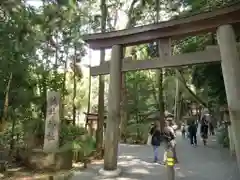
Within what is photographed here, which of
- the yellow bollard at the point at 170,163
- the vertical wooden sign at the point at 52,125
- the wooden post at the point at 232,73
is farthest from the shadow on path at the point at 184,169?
the wooden post at the point at 232,73

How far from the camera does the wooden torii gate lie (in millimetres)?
6441

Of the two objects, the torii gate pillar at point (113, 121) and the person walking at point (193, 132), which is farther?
the person walking at point (193, 132)

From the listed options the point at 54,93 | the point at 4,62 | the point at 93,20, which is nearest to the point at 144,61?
the point at 54,93

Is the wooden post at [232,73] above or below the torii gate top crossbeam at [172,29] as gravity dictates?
below

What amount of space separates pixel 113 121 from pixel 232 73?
11.8 ft

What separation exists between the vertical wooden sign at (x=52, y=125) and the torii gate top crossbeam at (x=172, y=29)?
2.51 metres

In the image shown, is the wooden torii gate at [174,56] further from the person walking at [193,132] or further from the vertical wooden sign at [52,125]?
the person walking at [193,132]

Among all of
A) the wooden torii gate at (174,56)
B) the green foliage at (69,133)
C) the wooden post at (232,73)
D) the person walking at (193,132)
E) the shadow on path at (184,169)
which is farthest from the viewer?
the person walking at (193,132)

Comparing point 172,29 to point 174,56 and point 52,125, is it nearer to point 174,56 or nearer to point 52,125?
point 174,56

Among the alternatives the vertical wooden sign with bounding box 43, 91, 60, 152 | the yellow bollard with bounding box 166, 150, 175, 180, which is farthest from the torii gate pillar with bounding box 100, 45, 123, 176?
the vertical wooden sign with bounding box 43, 91, 60, 152

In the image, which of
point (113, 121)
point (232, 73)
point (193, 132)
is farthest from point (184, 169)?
point (193, 132)

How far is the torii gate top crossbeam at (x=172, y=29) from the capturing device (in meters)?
6.70

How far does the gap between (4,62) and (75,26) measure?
4354 mm

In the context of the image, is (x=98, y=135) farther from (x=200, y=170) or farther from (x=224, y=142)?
(x=224, y=142)
